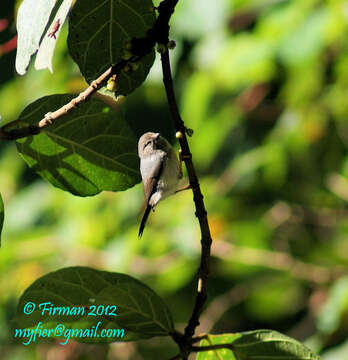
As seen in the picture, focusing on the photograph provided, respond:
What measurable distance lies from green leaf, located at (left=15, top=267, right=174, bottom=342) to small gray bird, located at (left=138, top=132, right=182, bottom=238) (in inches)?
14.8

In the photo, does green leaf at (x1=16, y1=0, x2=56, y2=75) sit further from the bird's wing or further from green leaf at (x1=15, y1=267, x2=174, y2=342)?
the bird's wing

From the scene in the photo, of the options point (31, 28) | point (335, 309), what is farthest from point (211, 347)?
point (335, 309)

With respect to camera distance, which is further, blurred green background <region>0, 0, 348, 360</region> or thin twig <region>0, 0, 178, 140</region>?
blurred green background <region>0, 0, 348, 360</region>

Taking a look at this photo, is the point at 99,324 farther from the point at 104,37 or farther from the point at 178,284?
the point at 178,284

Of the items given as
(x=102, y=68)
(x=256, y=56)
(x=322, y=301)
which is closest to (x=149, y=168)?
(x=102, y=68)

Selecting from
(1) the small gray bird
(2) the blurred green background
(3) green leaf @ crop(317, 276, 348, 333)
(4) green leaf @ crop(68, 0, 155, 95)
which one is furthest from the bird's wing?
(3) green leaf @ crop(317, 276, 348, 333)

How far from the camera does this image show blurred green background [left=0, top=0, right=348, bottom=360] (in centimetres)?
301

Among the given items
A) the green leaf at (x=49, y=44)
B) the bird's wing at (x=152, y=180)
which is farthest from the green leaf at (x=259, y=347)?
the green leaf at (x=49, y=44)

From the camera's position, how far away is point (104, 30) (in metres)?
1.28

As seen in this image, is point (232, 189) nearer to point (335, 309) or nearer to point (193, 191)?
point (335, 309)

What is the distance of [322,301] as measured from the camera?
340cm

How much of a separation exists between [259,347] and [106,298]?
0.33m

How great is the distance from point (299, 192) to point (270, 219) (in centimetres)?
28

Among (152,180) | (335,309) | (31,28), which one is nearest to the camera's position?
(31,28)
